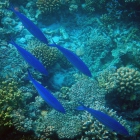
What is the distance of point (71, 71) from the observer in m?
6.88

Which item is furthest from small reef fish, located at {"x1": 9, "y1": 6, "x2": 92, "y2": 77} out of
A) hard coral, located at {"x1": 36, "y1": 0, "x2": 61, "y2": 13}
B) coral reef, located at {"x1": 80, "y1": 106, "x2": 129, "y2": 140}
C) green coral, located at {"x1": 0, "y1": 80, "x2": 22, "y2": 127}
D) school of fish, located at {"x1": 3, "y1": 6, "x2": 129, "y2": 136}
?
hard coral, located at {"x1": 36, "y1": 0, "x2": 61, "y2": 13}

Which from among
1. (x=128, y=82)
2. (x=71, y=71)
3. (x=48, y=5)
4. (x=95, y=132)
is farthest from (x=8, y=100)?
(x=48, y=5)

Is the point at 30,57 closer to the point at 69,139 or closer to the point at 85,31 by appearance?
the point at 69,139

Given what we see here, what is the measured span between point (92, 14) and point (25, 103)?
5057 millimetres

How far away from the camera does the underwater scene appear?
3.49 metres

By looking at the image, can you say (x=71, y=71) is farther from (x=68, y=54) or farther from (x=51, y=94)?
(x=51, y=94)

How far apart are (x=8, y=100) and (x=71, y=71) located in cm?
279

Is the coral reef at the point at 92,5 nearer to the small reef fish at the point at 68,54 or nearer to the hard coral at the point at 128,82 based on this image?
the hard coral at the point at 128,82

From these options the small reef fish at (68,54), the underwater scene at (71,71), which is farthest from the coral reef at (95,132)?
the small reef fish at (68,54)

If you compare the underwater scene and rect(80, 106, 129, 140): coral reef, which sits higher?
the underwater scene

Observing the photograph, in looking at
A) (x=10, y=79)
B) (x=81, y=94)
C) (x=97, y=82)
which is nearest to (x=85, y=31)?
(x=97, y=82)

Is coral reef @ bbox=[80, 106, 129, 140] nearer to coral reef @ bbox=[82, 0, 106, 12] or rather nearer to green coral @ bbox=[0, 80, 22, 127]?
green coral @ bbox=[0, 80, 22, 127]

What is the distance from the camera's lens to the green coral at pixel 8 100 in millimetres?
4383

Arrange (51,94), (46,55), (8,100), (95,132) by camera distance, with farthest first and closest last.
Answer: (46,55) < (8,100) < (95,132) < (51,94)
